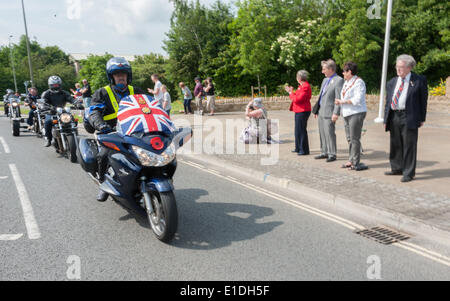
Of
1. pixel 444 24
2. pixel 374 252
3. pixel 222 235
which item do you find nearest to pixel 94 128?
pixel 222 235

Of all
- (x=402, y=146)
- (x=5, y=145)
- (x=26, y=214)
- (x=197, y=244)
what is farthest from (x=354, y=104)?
(x=5, y=145)

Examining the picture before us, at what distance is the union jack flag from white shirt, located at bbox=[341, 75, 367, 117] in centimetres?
391

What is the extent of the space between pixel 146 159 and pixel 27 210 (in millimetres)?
2560

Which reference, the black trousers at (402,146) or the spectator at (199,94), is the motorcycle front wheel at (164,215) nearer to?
the black trousers at (402,146)

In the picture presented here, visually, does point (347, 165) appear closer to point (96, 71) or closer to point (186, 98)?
point (186, 98)

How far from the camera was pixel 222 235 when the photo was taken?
4.30m

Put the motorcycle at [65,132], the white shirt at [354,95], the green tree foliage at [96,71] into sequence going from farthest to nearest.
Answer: the green tree foliage at [96,71]
the motorcycle at [65,132]
the white shirt at [354,95]

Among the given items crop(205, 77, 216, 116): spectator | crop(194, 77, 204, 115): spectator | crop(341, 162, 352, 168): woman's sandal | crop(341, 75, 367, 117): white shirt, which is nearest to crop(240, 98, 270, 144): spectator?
crop(341, 162, 352, 168): woman's sandal

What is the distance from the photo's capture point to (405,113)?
5.99 meters

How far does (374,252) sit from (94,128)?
3.58 metres

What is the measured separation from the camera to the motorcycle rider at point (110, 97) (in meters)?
4.58

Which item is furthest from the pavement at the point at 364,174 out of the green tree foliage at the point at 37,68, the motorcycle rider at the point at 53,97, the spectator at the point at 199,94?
the green tree foliage at the point at 37,68

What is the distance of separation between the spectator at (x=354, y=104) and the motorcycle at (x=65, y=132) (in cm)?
613

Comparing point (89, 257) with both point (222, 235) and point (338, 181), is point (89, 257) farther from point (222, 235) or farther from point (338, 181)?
point (338, 181)
